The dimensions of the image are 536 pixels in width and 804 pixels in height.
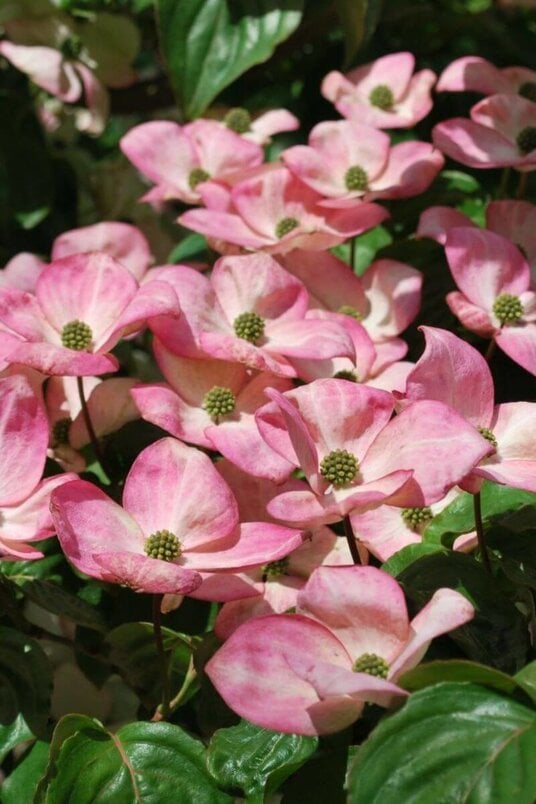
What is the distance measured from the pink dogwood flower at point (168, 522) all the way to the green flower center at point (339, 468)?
0.13ft

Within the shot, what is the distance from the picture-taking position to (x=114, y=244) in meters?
1.06

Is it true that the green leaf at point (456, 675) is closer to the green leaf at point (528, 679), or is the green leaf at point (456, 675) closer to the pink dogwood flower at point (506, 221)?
the green leaf at point (528, 679)

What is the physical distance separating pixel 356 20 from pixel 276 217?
0.27 metres

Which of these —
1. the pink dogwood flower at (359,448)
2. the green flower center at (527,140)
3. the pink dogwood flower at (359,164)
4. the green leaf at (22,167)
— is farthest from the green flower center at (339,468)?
the green leaf at (22,167)

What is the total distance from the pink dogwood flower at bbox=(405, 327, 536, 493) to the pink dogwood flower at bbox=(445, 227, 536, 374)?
143mm

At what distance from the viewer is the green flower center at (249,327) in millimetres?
882

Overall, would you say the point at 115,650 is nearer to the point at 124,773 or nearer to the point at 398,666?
the point at 124,773

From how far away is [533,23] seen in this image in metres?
1.56

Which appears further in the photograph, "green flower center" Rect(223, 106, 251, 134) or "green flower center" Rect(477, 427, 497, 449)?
"green flower center" Rect(223, 106, 251, 134)

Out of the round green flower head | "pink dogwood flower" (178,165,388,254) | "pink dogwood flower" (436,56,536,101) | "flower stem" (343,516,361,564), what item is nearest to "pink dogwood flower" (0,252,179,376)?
the round green flower head

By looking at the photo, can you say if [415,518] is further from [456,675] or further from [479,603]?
[456,675]

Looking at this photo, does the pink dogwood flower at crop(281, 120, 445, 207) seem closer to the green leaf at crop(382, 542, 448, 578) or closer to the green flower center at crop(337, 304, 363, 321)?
the green flower center at crop(337, 304, 363, 321)

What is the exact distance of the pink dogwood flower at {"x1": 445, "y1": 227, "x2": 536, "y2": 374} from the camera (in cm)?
90

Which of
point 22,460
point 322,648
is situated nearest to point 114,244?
point 22,460
